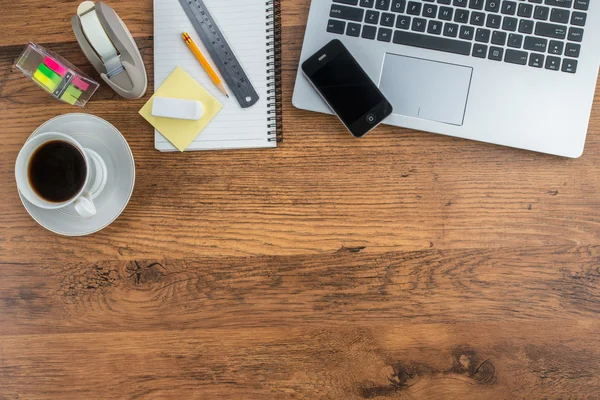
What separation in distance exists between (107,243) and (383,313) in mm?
458

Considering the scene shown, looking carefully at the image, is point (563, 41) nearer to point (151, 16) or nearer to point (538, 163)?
point (538, 163)

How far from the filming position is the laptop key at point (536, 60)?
688 mm

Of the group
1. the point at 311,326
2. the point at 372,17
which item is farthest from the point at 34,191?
the point at 372,17

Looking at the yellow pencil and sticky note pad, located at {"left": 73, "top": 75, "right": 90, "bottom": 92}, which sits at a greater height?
the yellow pencil

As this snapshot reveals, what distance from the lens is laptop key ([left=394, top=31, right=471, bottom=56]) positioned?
697mm

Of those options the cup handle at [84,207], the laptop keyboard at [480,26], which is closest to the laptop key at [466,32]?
the laptop keyboard at [480,26]

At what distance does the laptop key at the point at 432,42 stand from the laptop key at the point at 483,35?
19mm

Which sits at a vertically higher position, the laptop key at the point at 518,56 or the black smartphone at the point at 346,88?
the laptop key at the point at 518,56

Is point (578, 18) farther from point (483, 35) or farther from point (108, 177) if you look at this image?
point (108, 177)

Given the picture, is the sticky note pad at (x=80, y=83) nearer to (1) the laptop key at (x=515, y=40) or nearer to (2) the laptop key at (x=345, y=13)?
(2) the laptop key at (x=345, y=13)

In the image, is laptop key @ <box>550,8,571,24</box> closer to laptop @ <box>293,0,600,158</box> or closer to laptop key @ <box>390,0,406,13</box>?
laptop @ <box>293,0,600,158</box>

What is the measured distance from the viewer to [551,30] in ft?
2.25

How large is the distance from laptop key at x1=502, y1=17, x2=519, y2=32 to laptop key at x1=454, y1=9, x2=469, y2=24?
55 mm

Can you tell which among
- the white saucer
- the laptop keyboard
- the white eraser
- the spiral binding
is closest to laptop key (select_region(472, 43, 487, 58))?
the laptop keyboard
